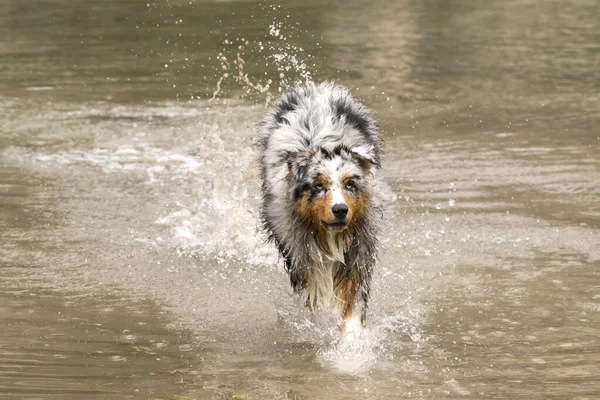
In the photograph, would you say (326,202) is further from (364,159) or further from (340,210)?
(364,159)

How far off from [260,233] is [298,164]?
7.90 feet

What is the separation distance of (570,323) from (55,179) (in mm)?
5415

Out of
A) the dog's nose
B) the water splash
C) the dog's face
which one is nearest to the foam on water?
the dog's face

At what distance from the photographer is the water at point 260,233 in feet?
18.5

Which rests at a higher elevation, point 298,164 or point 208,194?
point 298,164

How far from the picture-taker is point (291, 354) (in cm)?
593

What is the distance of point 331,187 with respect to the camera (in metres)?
5.49

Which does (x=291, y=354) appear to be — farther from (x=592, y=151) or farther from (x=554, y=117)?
(x=554, y=117)

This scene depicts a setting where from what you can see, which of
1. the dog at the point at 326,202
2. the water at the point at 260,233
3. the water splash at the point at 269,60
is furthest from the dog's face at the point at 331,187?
the water splash at the point at 269,60

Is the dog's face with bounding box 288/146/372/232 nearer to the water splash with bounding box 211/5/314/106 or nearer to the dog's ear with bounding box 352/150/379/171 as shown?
the dog's ear with bounding box 352/150/379/171

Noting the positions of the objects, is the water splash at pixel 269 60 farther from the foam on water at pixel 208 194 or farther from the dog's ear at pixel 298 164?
the dog's ear at pixel 298 164

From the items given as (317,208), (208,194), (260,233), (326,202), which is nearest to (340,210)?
(326,202)

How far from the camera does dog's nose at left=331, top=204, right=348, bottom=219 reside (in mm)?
5375

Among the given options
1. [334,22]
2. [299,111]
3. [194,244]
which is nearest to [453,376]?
[299,111]
